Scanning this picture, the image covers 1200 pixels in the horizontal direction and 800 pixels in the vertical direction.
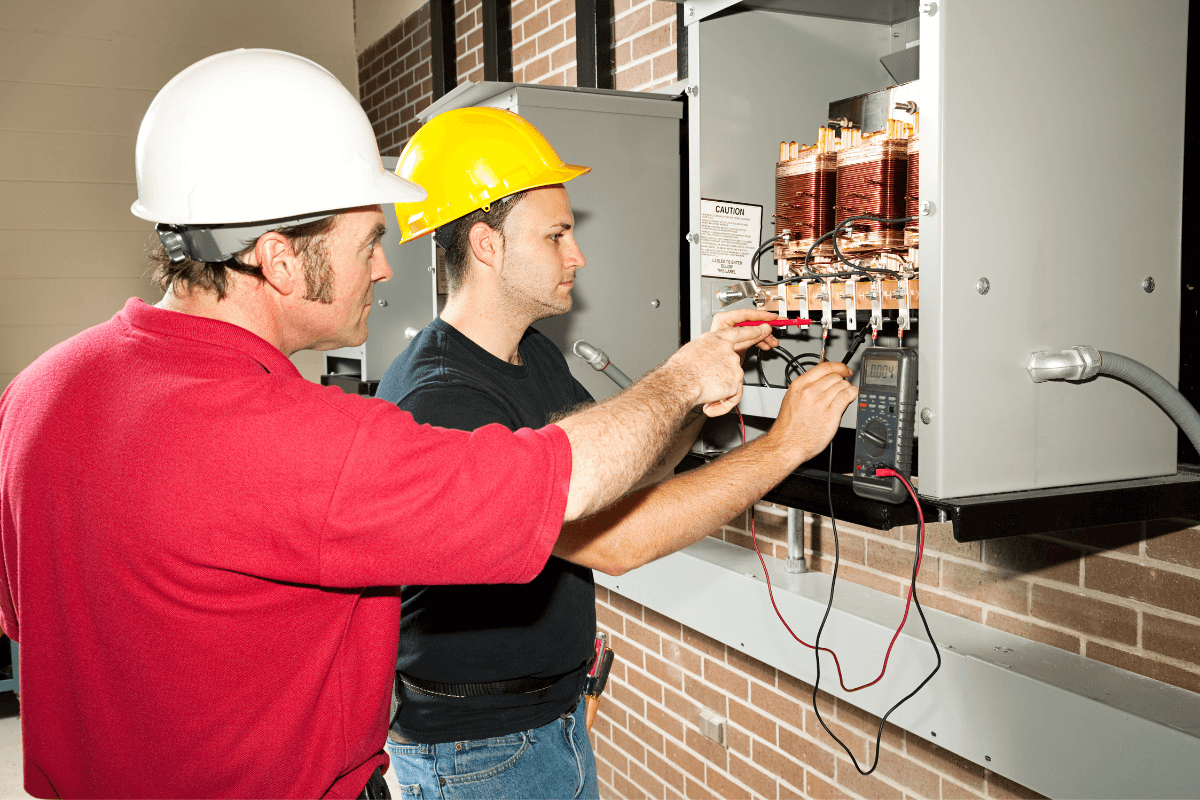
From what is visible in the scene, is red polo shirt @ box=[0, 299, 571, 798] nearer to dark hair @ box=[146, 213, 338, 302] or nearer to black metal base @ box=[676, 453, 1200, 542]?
dark hair @ box=[146, 213, 338, 302]

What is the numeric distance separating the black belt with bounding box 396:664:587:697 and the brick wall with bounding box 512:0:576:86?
7.32 ft

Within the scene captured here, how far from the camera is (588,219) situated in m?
2.05

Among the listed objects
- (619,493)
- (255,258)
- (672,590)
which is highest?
(255,258)

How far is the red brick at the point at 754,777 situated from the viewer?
7.74 feet

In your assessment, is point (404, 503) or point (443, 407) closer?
point (404, 503)

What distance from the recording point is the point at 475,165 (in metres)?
1.70

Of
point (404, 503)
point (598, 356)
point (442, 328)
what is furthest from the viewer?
point (598, 356)

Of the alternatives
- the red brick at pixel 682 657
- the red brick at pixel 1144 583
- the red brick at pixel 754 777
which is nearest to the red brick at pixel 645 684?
the red brick at pixel 682 657

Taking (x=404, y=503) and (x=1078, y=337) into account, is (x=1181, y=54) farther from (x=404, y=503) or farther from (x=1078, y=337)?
(x=404, y=503)

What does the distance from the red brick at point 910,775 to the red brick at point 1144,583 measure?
599mm

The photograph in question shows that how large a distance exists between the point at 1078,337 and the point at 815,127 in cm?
72

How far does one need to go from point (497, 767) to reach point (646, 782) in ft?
5.38

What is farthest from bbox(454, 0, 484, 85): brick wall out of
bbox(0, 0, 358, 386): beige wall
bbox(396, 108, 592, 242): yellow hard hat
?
bbox(396, 108, 592, 242): yellow hard hat

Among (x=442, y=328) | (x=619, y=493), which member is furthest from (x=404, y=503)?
(x=442, y=328)
